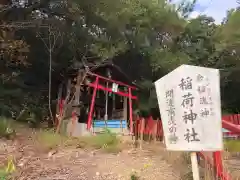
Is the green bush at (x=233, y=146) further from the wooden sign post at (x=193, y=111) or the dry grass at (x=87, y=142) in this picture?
the wooden sign post at (x=193, y=111)

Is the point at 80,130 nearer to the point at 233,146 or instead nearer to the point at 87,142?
the point at 87,142

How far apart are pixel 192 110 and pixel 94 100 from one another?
857 cm

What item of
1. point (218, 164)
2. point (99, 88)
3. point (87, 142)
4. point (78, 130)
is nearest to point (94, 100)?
point (99, 88)

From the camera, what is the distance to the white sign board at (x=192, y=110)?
13.1ft

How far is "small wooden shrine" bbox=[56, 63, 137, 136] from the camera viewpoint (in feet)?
38.2

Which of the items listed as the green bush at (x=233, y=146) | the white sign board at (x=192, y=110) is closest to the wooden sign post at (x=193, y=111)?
the white sign board at (x=192, y=110)

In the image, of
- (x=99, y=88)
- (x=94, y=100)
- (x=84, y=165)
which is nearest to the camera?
(x=84, y=165)

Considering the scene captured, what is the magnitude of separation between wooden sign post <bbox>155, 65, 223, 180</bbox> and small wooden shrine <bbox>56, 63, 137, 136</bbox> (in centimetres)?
682

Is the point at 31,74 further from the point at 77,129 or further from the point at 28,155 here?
the point at 28,155

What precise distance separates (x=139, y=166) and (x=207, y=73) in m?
3.03

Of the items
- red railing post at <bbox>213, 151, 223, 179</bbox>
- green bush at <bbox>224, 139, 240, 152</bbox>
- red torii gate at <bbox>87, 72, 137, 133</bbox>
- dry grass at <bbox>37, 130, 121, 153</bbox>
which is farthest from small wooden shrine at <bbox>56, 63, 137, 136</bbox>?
red railing post at <bbox>213, 151, 223, 179</bbox>

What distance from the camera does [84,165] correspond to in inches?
266

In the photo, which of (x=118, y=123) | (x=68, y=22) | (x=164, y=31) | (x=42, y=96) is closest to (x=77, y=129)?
(x=118, y=123)

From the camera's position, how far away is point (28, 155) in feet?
25.1
